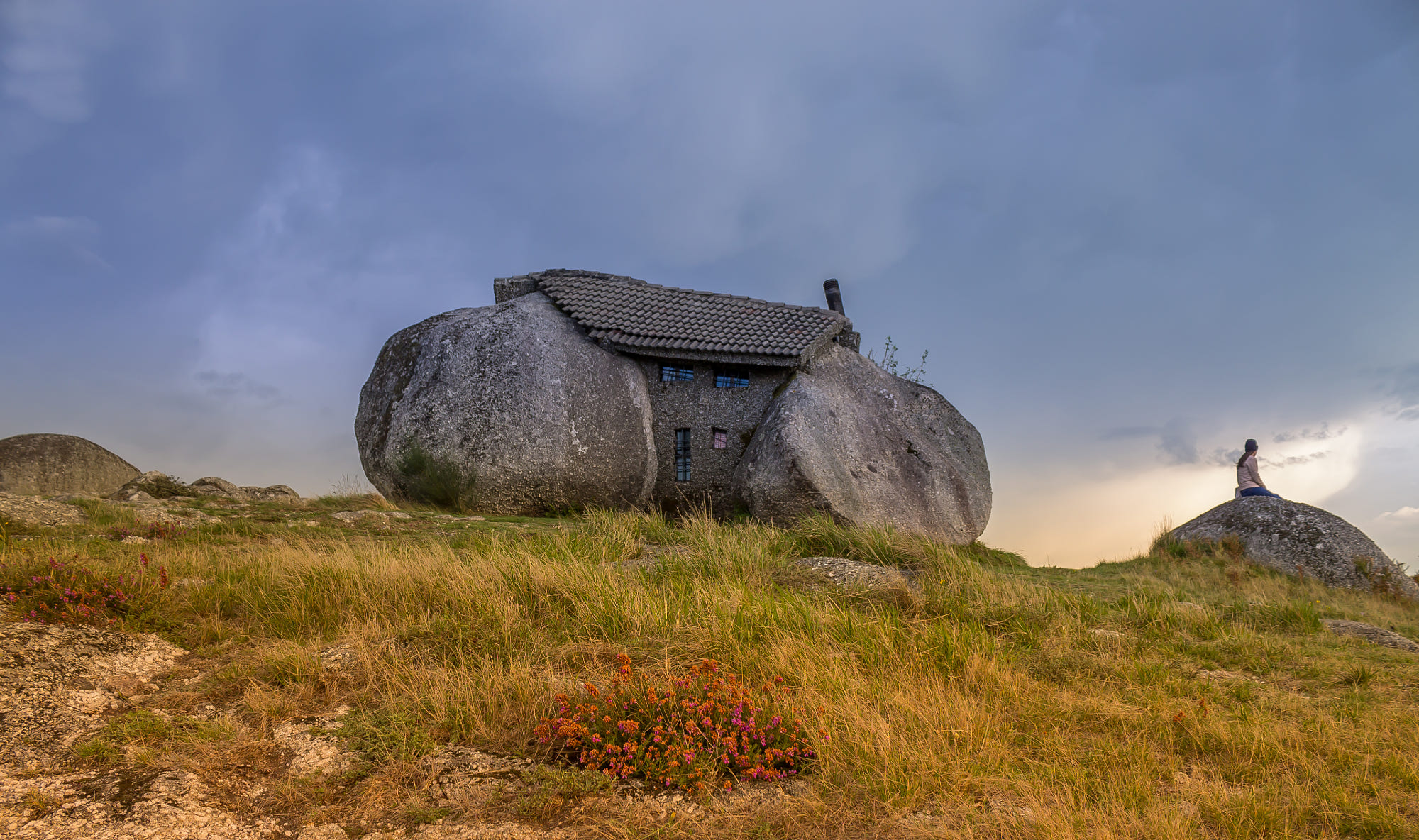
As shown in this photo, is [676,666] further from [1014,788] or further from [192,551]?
[192,551]

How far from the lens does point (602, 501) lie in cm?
1463

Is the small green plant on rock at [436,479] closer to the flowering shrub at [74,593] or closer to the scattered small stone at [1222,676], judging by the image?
the flowering shrub at [74,593]

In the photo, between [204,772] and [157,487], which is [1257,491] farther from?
[157,487]

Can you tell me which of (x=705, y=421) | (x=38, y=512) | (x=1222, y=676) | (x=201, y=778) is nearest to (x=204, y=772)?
(x=201, y=778)

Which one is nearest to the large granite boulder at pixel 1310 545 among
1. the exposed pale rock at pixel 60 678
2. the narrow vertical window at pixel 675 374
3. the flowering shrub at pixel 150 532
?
the narrow vertical window at pixel 675 374

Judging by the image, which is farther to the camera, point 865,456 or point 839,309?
point 839,309

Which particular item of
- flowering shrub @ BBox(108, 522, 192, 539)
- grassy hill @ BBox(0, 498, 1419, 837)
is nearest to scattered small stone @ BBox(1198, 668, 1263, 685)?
grassy hill @ BBox(0, 498, 1419, 837)

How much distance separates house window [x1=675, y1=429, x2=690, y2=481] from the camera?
15422 millimetres

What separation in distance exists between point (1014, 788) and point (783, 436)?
33.8 ft

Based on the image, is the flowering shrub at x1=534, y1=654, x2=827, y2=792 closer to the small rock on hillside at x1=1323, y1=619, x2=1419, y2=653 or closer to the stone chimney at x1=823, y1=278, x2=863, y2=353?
the small rock on hillside at x1=1323, y1=619, x2=1419, y2=653

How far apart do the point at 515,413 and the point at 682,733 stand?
10742mm

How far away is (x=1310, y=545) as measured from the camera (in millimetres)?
14844

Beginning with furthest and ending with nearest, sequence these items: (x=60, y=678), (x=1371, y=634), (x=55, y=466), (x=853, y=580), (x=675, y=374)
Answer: (x=55, y=466)
(x=675, y=374)
(x=1371, y=634)
(x=853, y=580)
(x=60, y=678)

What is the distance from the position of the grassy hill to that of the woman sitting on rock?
9.74 m
